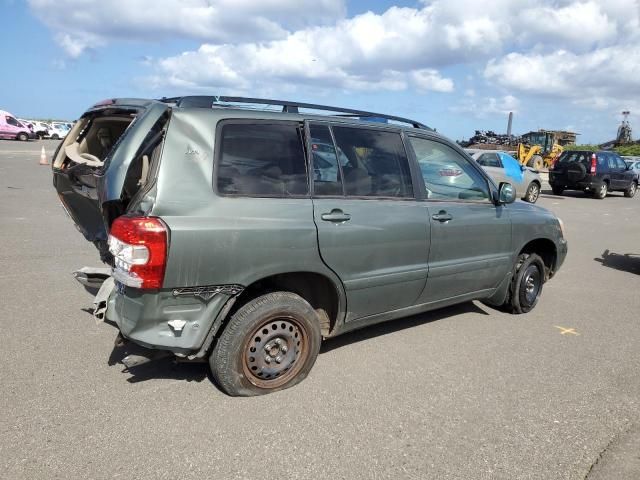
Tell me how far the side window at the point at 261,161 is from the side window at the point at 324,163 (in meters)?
0.09

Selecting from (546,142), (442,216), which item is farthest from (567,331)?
(546,142)

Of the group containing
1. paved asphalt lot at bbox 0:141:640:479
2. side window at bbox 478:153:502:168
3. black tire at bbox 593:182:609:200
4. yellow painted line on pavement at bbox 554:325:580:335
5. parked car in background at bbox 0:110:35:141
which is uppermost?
parked car in background at bbox 0:110:35:141

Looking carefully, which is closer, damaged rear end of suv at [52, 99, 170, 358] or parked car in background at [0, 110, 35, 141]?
damaged rear end of suv at [52, 99, 170, 358]

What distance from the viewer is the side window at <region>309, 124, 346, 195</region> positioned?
359 cm

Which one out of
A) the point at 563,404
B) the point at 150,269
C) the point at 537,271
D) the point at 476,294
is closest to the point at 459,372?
the point at 563,404

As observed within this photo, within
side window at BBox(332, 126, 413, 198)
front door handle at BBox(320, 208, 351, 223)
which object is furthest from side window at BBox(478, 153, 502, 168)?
front door handle at BBox(320, 208, 351, 223)

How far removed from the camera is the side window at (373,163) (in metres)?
3.77

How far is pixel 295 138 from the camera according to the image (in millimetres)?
3564

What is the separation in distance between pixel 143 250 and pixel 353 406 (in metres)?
1.62

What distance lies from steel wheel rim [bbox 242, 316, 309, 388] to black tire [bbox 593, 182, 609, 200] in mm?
19108

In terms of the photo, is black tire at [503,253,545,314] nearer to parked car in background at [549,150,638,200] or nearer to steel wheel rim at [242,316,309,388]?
steel wheel rim at [242,316,309,388]

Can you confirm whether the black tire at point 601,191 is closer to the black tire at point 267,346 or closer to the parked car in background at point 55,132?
the black tire at point 267,346

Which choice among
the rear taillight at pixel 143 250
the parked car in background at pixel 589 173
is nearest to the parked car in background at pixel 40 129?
the parked car in background at pixel 589 173

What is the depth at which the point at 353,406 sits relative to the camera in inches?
132
